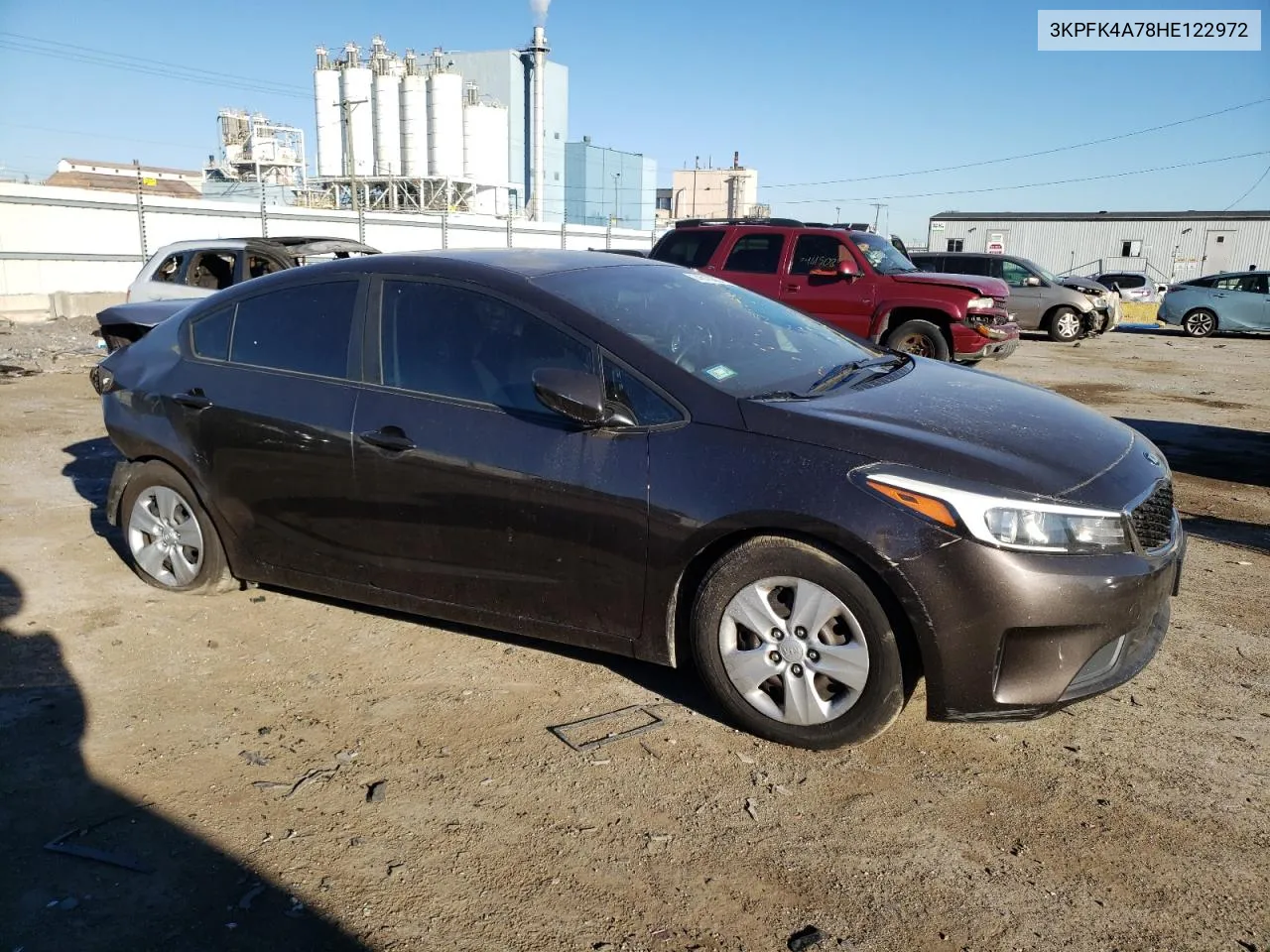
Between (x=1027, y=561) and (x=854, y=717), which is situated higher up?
(x=1027, y=561)

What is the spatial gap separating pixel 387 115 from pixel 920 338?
46.3 m

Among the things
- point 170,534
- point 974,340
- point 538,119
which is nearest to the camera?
point 170,534

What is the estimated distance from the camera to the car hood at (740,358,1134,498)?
311 centimetres

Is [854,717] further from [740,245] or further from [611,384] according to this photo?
[740,245]

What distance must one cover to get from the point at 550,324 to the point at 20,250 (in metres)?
18.2

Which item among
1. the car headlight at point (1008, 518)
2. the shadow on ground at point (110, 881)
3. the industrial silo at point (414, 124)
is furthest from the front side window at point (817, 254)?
the industrial silo at point (414, 124)

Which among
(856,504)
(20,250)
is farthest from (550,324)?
(20,250)

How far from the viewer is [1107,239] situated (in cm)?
4438

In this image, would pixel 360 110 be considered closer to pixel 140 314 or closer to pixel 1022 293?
pixel 1022 293

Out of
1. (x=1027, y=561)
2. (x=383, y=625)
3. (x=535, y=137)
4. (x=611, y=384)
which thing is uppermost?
(x=535, y=137)

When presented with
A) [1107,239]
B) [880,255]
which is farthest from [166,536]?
[1107,239]

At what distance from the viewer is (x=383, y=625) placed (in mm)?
4496

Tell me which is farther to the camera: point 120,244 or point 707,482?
point 120,244

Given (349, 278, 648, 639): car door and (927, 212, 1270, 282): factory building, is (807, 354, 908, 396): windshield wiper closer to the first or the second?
(349, 278, 648, 639): car door
